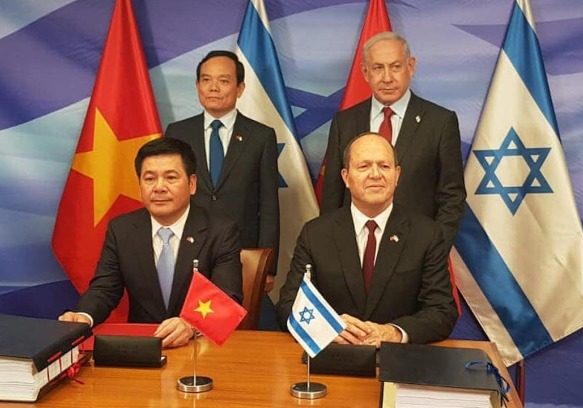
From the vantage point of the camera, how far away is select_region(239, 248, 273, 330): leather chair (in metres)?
3.00

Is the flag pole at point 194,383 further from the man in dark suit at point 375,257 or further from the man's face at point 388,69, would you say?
the man's face at point 388,69

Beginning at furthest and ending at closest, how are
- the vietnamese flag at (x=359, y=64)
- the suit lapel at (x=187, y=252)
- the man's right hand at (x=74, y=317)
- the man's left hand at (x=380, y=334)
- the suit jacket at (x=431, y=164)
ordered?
the vietnamese flag at (x=359, y=64) < the suit jacket at (x=431, y=164) < the suit lapel at (x=187, y=252) < the man's right hand at (x=74, y=317) < the man's left hand at (x=380, y=334)

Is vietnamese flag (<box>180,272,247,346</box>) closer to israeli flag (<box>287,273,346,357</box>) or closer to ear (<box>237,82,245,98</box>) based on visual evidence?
israeli flag (<box>287,273,346,357</box>)

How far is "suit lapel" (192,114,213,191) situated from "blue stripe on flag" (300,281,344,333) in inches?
73.0

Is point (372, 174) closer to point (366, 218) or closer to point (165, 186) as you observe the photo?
point (366, 218)

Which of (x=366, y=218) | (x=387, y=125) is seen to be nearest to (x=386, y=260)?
(x=366, y=218)

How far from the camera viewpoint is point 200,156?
3.89 m

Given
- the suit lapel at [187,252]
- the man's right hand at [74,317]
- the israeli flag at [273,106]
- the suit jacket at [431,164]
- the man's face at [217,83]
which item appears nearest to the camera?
the man's right hand at [74,317]

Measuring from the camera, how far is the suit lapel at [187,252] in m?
2.90

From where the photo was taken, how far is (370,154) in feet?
9.31

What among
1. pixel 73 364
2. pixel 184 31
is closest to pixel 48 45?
pixel 184 31

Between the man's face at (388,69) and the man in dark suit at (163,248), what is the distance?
3.44 feet

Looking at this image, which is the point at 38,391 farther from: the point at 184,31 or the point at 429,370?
the point at 184,31

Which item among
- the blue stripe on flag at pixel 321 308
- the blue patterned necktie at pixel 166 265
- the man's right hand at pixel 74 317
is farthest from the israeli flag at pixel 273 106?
the blue stripe on flag at pixel 321 308
